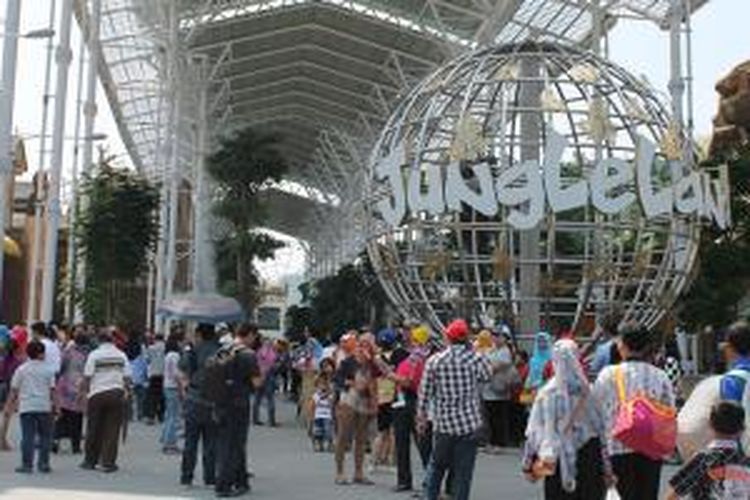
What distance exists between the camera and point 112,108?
5241 cm

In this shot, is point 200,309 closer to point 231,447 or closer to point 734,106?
point 231,447

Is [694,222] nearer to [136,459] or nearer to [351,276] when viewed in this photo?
[136,459]

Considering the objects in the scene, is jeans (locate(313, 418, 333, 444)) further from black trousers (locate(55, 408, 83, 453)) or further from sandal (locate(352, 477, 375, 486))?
sandal (locate(352, 477, 375, 486))

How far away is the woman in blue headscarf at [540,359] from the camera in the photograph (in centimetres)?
1309

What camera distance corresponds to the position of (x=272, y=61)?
168 feet

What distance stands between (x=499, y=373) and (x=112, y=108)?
39.4m

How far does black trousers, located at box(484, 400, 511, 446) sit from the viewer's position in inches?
645

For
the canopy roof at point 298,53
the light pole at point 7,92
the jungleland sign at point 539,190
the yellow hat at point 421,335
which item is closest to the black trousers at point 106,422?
the yellow hat at point 421,335

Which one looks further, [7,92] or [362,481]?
[7,92]

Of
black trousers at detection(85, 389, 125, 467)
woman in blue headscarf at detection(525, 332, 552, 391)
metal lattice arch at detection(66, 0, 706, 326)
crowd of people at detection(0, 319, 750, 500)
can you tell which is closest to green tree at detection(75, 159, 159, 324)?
metal lattice arch at detection(66, 0, 706, 326)


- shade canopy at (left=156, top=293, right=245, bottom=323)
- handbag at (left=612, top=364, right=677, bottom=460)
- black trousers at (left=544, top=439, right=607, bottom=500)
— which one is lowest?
black trousers at (left=544, top=439, right=607, bottom=500)

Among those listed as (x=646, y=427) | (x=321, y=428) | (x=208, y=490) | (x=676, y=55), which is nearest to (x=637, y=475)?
(x=646, y=427)

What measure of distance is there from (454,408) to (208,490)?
3.43 meters

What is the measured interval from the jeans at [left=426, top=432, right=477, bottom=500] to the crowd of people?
0.03ft
